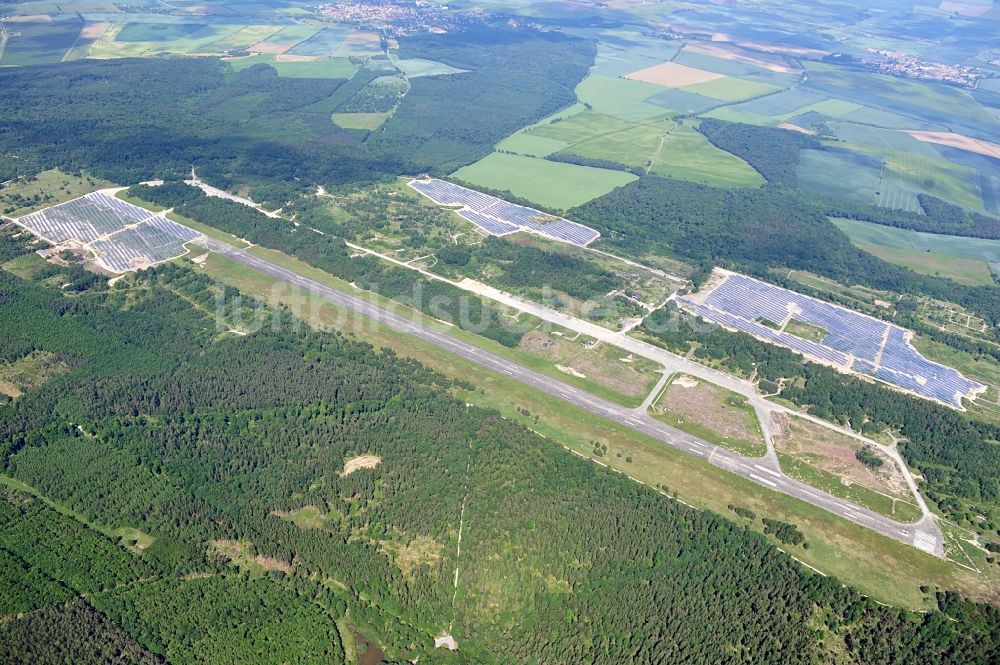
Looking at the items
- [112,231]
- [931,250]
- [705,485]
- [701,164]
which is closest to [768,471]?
[705,485]

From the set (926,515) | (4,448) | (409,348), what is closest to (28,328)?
(4,448)

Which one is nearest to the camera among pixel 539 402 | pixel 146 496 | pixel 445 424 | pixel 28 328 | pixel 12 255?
pixel 146 496

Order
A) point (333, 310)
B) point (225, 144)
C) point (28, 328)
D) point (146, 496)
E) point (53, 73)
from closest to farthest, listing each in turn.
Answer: point (146, 496) → point (28, 328) → point (333, 310) → point (225, 144) → point (53, 73)

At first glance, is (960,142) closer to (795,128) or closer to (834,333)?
(795,128)

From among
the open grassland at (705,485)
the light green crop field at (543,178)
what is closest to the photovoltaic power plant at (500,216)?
the light green crop field at (543,178)

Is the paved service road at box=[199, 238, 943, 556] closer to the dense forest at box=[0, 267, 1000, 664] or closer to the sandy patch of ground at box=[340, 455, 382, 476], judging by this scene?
the dense forest at box=[0, 267, 1000, 664]

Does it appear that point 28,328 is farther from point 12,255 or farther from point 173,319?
point 12,255

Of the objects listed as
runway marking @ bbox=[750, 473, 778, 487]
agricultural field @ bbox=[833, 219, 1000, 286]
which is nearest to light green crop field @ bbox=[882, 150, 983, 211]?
agricultural field @ bbox=[833, 219, 1000, 286]
